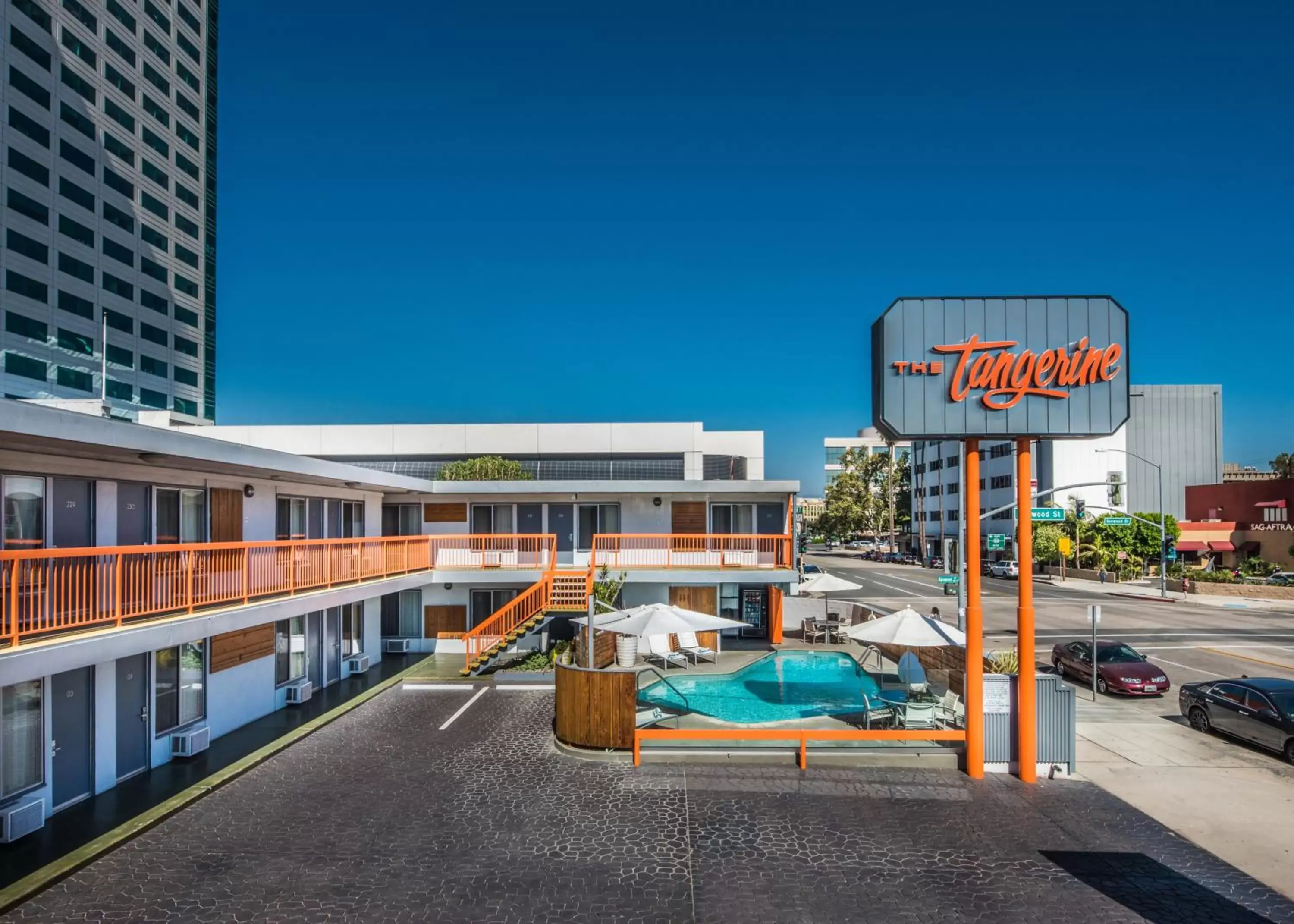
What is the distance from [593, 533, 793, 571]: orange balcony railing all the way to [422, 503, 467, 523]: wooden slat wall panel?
428cm

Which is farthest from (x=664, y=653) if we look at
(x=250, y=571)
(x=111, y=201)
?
(x=111, y=201)

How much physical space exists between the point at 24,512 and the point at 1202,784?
18103 millimetres

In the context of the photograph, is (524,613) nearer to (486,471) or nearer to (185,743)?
(185,743)

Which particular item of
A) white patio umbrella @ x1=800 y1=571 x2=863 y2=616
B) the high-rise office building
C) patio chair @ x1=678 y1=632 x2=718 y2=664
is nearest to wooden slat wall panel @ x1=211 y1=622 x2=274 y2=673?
patio chair @ x1=678 y1=632 x2=718 y2=664

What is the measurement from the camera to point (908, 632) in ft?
50.4

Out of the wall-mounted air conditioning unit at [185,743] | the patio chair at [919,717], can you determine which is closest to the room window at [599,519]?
the patio chair at [919,717]

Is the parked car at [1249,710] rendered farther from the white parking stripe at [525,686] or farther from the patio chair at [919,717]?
the white parking stripe at [525,686]

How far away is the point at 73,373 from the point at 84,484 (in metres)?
95.7

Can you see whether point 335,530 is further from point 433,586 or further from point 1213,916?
point 1213,916

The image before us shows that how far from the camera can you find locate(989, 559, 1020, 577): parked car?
56.2 m

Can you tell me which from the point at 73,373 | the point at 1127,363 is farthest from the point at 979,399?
the point at 73,373

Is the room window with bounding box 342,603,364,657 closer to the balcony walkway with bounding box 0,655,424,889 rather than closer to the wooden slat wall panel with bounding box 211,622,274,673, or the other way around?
the balcony walkway with bounding box 0,655,424,889

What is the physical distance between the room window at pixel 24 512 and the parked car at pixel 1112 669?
22003mm

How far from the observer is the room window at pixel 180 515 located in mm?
13531
